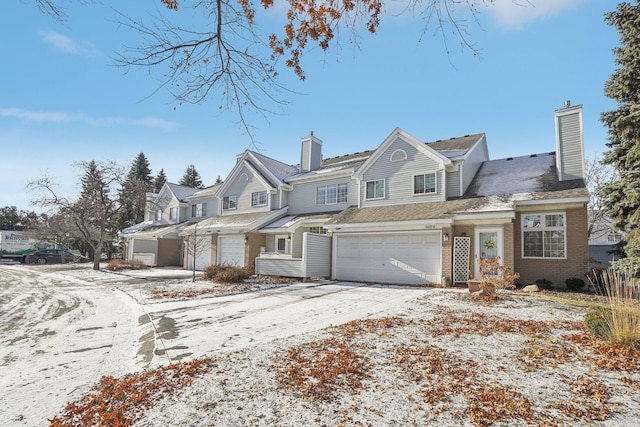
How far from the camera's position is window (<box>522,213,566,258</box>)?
1388 centimetres

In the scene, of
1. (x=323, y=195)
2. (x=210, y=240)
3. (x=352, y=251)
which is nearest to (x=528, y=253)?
(x=352, y=251)

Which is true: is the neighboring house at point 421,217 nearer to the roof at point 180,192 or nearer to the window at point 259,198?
the window at point 259,198

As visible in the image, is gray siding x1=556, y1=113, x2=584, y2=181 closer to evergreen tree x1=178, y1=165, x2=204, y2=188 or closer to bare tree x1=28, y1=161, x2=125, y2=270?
bare tree x1=28, y1=161, x2=125, y2=270

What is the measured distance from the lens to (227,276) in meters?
15.7

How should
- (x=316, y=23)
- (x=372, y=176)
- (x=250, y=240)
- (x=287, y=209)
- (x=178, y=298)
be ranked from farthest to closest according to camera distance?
(x=287, y=209), (x=250, y=240), (x=372, y=176), (x=178, y=298), (x=316, y=23)

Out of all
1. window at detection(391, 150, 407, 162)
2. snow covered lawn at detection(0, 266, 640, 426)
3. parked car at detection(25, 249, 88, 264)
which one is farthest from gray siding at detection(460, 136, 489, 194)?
parked car at detection(25, 249, 88, 264)

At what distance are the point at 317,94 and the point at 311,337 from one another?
4430mm

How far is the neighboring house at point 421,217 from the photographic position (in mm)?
14031

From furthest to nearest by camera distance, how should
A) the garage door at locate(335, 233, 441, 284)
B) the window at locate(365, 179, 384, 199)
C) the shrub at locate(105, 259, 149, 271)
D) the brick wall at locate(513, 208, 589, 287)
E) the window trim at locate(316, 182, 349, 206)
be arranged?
the shrub at locate(105, 259, 149, 271)
the window trim at locate(316, 182, 349, 206)
the window at locate(365, 179, 384, 199)
the garage door at locate(335, 233, 441, 284)
the brick wall at locate(513, 208, 589, 287)

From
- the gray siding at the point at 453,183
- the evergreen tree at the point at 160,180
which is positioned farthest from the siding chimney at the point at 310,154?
the evergreen tree at the point at 160,180

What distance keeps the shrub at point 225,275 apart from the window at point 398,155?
9.81 m

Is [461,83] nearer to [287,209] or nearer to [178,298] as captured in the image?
[178,298]

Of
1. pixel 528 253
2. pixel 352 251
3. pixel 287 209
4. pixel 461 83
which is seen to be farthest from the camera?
pixel 287 209

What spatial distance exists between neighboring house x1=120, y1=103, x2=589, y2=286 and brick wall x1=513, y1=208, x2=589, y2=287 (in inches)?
1.3
